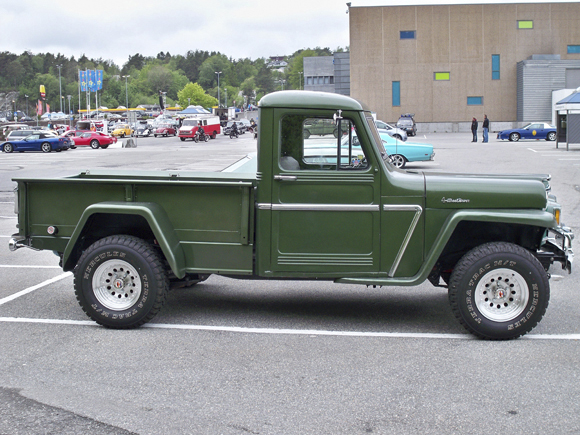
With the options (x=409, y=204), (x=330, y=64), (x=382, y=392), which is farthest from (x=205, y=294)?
(x=330, y=64)

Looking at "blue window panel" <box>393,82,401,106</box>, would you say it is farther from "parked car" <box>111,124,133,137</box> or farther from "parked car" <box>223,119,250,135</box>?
"parked car" <box>111,124,133,137</box>

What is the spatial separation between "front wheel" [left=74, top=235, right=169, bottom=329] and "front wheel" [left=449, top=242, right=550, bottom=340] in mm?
2581

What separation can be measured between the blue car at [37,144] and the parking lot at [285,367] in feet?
120

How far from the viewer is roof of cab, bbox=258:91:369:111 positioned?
5582 mm

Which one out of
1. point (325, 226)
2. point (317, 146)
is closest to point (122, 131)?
point (317, 146)

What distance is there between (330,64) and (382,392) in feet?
369

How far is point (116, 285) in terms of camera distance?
229 inches

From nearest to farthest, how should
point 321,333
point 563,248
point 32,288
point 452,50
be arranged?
point 321,333 < point 563,248 < point 32,288 < point 452,50

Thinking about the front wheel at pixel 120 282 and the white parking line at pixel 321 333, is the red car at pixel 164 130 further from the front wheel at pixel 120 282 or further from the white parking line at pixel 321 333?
the front wheel at pixel 120 282

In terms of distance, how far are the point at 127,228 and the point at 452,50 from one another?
214 feet

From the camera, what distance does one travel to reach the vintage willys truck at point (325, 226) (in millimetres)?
5473

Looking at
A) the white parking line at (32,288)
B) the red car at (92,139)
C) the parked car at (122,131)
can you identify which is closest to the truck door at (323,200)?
the white parking line at (32,288)

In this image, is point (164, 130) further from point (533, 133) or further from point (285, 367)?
point (285, 367)

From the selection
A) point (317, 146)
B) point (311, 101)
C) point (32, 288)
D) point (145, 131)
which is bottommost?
point (32, 288)
